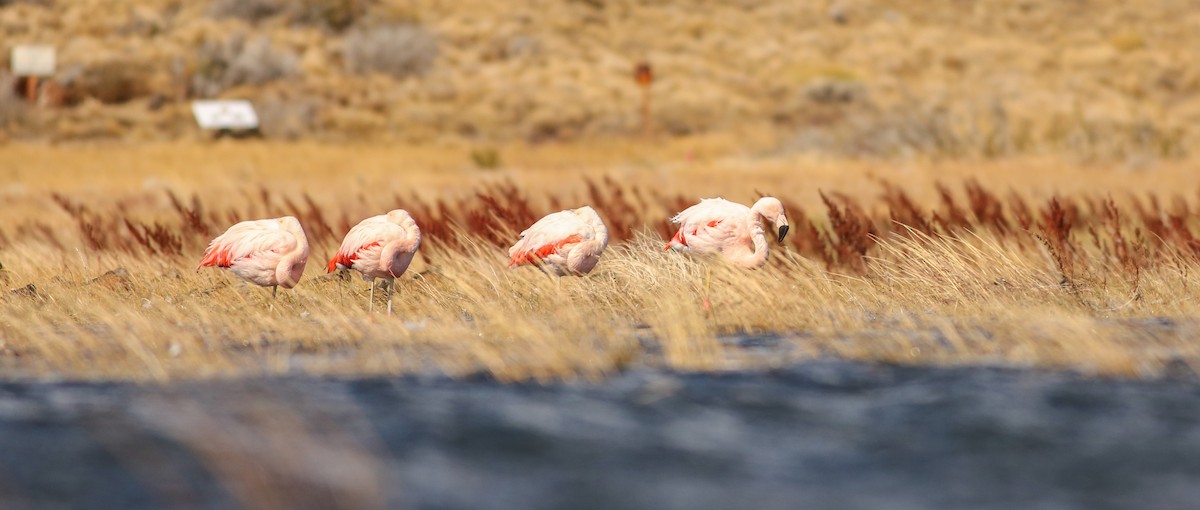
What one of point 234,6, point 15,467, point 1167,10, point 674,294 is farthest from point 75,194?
point 1167,10

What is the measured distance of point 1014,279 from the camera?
985 centimetres

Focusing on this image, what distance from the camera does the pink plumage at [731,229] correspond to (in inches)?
365

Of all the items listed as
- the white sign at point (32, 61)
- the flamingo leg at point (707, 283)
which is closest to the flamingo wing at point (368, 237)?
the flamingo leg at point (707, 283)

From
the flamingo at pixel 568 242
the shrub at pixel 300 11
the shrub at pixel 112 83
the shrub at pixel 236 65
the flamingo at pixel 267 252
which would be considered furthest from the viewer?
the shrub at pixel 300 11

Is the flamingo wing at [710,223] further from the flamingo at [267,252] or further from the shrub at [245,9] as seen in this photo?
the shrub at [245,9]

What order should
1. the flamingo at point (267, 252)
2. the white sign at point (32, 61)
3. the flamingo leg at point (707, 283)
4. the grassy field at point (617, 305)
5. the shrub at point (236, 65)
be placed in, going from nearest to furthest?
1. the grassy field at point (617, 305)
2. the flamingo at point (267, 252)
3. the flamingo leg at point (707, 283)
4. the white sign at point (32, 61)
5. the shrub at point (236, 65)

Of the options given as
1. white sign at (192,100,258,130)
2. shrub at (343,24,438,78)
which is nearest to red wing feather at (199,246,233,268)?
white sign at (192,100,258,130)

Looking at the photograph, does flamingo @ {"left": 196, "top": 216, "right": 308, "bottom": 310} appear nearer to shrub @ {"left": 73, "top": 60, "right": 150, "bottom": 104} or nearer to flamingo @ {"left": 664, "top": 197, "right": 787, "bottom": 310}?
flamingo @ {"left": 664, "top": 197, "right": 787, "bottom": 310}

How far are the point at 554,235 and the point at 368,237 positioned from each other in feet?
3.77

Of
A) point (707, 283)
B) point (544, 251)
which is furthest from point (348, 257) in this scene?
point (707, 283)

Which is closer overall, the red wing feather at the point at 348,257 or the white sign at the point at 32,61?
the red wing feather at the point at 348,257

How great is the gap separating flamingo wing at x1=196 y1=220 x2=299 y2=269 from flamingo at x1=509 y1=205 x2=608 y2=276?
1.50 metres

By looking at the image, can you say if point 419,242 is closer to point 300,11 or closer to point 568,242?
point 568,242

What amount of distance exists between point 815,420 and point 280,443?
2.15 metres
